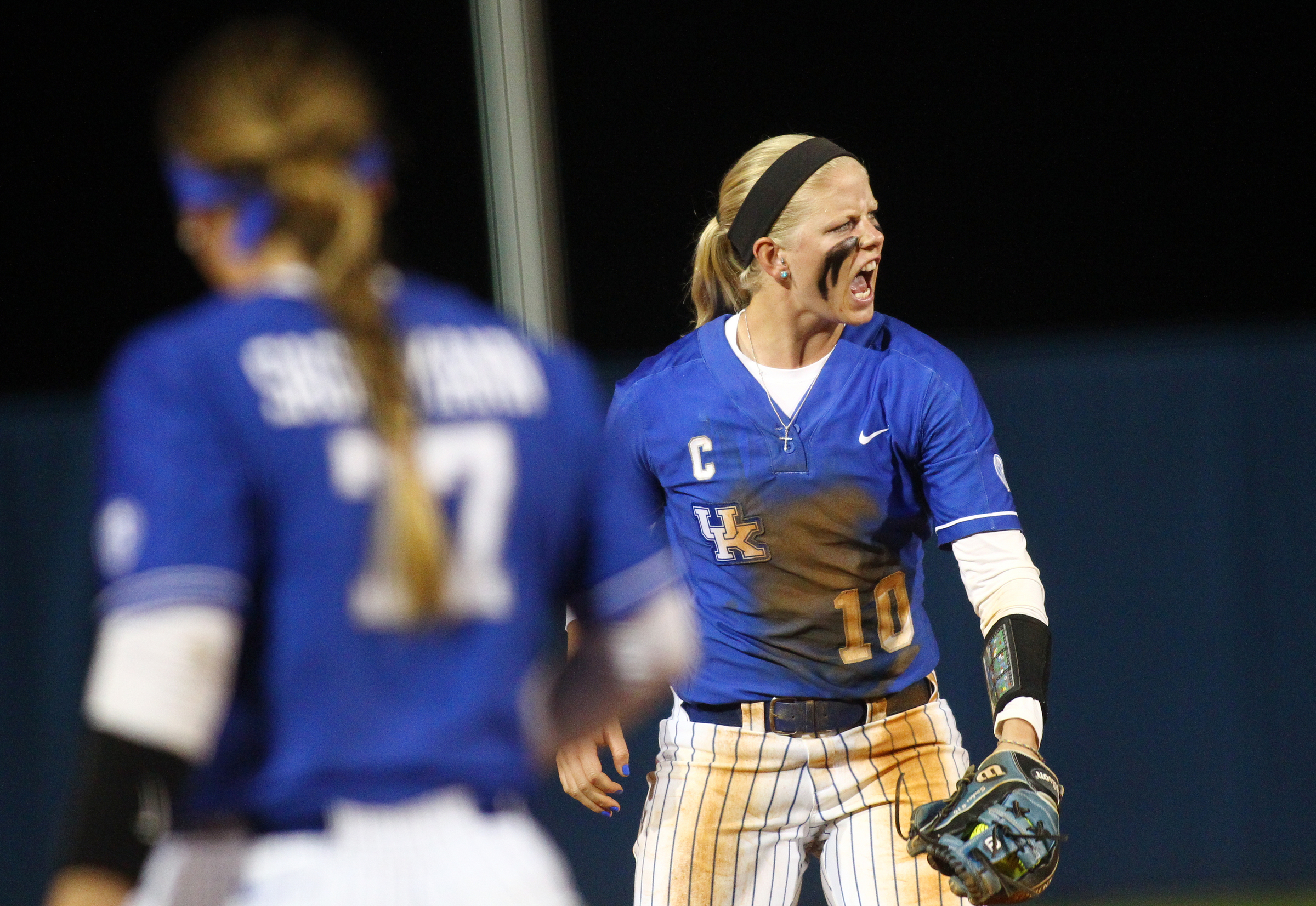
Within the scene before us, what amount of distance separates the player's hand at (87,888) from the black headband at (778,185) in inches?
99.6

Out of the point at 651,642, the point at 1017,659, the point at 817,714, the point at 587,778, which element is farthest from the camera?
the point at 587,778

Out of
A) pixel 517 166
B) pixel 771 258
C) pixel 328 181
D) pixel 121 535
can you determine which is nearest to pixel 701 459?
pixel 771 258

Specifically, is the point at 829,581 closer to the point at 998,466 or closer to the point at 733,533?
the point at 733,533

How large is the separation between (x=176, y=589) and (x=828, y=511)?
2.16 meters

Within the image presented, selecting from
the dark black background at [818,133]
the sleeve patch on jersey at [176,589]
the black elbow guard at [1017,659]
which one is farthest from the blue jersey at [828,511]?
the dark black background at [818,133]

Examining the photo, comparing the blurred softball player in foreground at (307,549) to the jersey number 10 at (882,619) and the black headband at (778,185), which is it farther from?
the black headband at (778,185)

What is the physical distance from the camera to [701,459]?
3.56m

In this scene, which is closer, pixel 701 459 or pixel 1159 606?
pixel 701 459

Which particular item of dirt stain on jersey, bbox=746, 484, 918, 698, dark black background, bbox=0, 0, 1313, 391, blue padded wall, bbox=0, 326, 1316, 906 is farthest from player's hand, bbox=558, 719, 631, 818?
dark black background, bbox=0, 0, 1313, 391

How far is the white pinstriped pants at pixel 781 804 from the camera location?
11.1 feet

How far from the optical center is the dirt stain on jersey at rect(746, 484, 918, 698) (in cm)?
342

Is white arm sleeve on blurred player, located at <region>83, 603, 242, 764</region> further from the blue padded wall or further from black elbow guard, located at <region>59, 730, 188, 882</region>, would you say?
the blue padded wall

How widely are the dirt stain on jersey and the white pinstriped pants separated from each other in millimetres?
111

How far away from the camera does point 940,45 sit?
10188 millimetres
